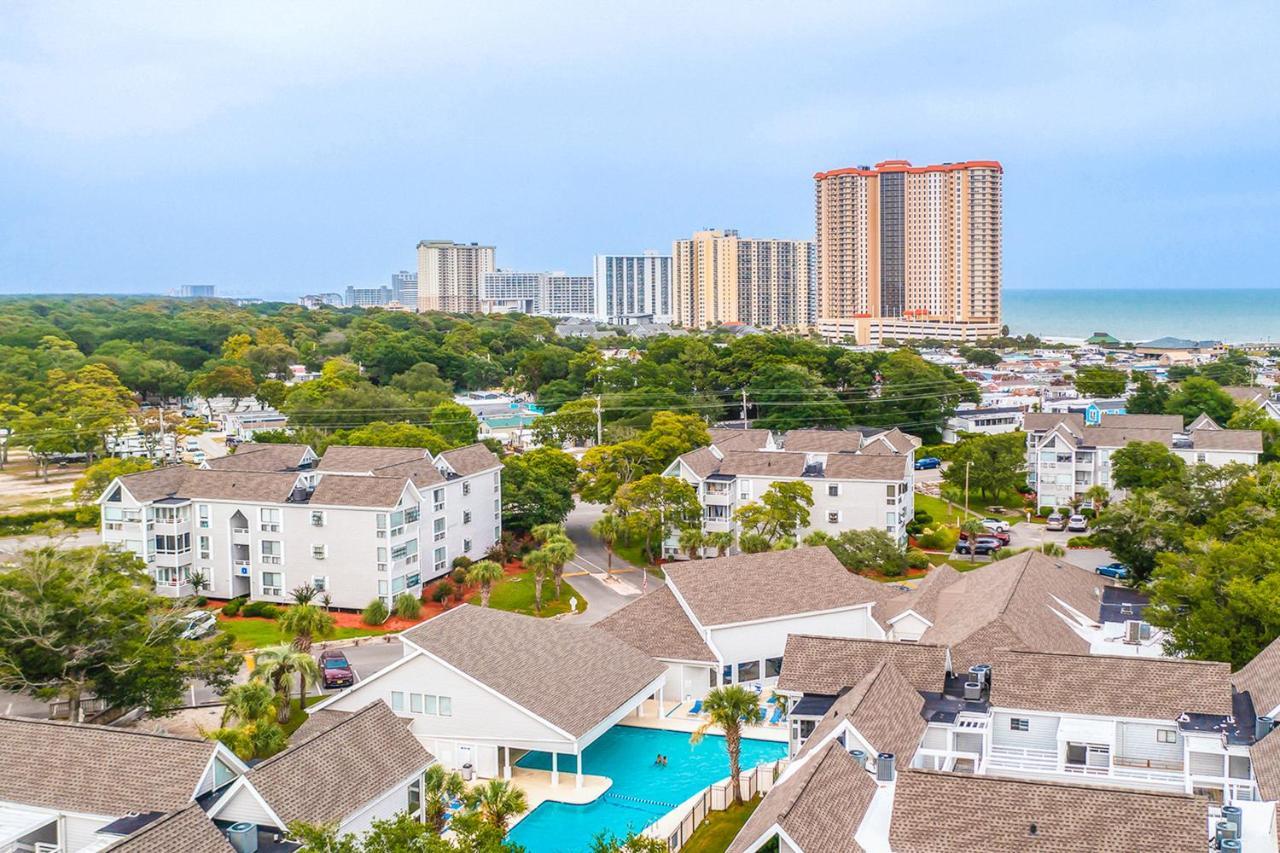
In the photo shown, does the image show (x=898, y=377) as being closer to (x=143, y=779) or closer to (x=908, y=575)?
(x=908, y=575)

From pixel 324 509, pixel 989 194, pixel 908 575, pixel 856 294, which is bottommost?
pixel 908 575

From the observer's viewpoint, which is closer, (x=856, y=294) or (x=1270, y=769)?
(x=1270, y=769)

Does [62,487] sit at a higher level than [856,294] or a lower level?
lower

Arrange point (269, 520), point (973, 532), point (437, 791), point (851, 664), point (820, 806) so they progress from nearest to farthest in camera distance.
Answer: point (820, 806) → point (437, 791) → point (851, 664) → point (269, 520) → point (973, 532)

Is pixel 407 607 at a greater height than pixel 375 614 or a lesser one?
greater

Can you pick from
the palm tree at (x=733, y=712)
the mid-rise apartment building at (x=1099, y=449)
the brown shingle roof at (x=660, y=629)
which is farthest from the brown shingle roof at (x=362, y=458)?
the mid-rise apartment building at (x=1099, y=449)

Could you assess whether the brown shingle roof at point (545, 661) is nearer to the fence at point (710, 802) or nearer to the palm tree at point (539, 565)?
the fence at point (710, 802)

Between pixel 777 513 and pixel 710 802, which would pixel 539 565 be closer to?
pixel 777 513

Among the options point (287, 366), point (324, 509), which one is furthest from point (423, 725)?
point (287, 366)

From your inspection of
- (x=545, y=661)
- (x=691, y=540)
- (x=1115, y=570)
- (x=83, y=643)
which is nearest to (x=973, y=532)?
(x=1115, y=570)
